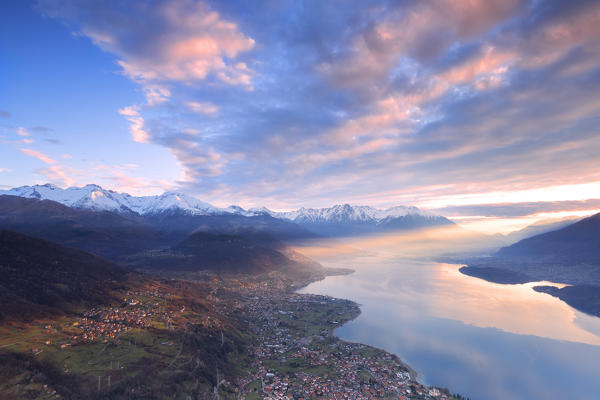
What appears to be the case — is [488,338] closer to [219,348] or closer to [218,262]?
[219,348]

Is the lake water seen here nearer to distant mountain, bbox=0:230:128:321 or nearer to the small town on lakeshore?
the small town on lakeshore

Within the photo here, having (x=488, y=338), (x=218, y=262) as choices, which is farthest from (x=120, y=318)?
(x=218, y=262)

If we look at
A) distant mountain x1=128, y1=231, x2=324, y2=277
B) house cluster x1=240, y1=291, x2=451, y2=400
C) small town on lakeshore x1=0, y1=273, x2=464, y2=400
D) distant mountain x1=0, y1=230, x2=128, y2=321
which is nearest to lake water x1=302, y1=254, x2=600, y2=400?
house cluster x1=240, y1=291, x2=451, y2=400

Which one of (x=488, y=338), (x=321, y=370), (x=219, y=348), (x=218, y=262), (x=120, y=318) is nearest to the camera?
(x=321, y=370)

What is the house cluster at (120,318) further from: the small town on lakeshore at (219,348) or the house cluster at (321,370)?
the house cluster at (321,370)

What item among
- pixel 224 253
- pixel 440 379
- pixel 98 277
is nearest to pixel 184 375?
pixel 440 379

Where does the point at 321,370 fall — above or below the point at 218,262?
below
